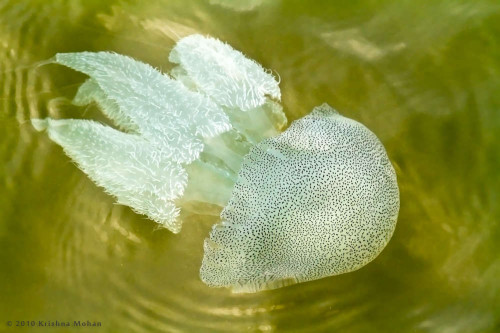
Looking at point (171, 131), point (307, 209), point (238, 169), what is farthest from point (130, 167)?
point (307, 209)

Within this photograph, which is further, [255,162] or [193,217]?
[193,217]

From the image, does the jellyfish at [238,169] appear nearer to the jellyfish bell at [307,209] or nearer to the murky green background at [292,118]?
the jellyfish bell at [307,209]

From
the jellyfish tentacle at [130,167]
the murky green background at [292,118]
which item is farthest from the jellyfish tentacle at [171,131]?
the murky green background at [292,118]

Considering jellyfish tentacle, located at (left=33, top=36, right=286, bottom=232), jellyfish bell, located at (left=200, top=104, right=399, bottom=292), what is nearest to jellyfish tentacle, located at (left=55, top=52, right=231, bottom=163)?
jellyfish tentacle, located at (left=33, top=36, right=286, bottom=232)

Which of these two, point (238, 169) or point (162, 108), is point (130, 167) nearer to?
point (162, 108)

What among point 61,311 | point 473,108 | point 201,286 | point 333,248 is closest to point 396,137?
point 473,108

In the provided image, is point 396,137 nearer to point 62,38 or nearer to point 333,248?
point 333,248

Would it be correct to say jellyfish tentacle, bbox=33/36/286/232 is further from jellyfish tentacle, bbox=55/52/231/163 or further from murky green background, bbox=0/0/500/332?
murky green background, bbox=0/0/500/332
